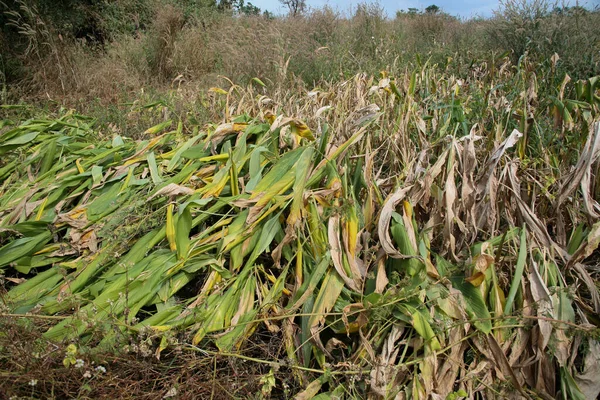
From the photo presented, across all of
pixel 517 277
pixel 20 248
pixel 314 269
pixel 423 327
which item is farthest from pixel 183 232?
pixel 517 277

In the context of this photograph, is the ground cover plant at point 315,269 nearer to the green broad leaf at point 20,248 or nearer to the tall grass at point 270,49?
the green broad leaf at point 20,248

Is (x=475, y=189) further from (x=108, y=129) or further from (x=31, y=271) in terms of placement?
(x=108, y=129)

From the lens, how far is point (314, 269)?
1802 millimetres

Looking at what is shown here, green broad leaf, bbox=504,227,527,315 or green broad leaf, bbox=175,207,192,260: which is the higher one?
green broad leaf, bbox=175,207,192,260

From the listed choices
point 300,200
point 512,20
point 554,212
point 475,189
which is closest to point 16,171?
point 300,200

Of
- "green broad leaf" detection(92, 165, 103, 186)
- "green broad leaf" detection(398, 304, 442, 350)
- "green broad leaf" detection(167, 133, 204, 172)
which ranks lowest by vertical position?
"green broad leaf" detection(398, 304, 442, 350)

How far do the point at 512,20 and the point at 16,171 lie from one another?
4.74 metres

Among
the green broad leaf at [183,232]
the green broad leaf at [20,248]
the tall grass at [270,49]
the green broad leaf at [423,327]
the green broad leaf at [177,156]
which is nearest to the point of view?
the green broad leaf at [423,327]

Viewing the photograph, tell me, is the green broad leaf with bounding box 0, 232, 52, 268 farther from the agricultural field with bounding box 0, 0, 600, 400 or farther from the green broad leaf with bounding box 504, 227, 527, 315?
the green broad leaf with bounding box 504, 227, 527, 315

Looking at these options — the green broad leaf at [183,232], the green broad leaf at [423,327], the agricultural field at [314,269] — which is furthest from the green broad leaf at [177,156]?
the green broad leaf at [423,327]

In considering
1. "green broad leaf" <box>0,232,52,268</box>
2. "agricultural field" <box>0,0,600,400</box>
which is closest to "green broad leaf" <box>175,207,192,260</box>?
"agricultural field" <box>0,0,600,400</box>

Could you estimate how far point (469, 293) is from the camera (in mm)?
1694

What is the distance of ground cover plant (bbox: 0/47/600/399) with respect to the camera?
1596mm

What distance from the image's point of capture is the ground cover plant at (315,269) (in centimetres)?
160
